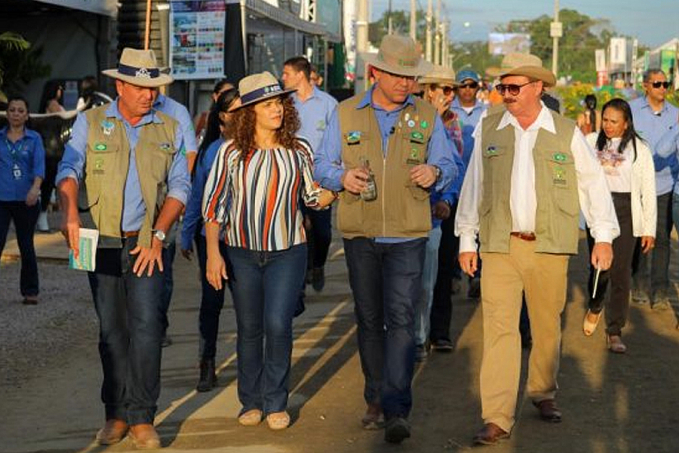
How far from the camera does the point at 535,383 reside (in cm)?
806

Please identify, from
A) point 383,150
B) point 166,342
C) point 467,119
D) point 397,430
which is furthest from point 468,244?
point 467,119

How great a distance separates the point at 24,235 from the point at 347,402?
16.0 ft

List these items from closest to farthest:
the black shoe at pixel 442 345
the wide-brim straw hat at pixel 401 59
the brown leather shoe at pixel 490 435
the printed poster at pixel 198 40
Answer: the brown leather shoe at pixel 490 435 < the wide-brim straw hat at pixel 401 59 < the black shoe at pixel 442 345 < the printed poster at pixel 198 40

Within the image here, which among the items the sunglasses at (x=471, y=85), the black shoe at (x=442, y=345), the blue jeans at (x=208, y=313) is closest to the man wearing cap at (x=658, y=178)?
the sunglasses at (x=471, y=85)

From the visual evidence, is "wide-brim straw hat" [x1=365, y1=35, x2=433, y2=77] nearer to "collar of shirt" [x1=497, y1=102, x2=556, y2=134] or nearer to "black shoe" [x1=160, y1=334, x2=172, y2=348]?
"collar of shirt" [x1=497, y1=102, x2=556, y2=134]

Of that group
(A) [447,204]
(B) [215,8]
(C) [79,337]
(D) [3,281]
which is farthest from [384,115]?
(B) [215,8]

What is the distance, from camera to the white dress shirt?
7574mm

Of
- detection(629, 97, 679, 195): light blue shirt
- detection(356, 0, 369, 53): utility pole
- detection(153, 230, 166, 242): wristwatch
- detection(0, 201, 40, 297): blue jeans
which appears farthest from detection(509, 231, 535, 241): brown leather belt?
detection(356, 0, 369, 53): utility pole

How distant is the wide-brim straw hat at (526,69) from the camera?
7.65 meters

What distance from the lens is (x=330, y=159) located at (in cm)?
769

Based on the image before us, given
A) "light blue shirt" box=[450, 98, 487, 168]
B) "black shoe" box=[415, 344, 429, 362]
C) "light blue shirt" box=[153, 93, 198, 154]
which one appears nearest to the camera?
"light blue shirt" box=[153, 93, 198, 154]

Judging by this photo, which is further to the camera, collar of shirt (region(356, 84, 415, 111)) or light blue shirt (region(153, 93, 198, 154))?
light blue shirt (region(153, 93, 198, 154))

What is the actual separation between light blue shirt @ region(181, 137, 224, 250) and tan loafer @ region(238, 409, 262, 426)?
1335mm

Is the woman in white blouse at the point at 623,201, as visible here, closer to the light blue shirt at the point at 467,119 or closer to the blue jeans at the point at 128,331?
the light blue shirt at the point at 467,119
